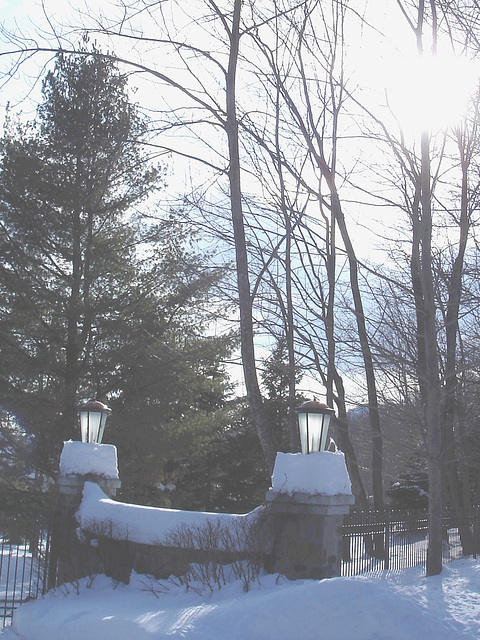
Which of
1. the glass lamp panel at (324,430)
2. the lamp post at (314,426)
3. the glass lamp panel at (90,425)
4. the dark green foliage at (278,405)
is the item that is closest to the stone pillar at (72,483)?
the glass lamp panel at (90,425)

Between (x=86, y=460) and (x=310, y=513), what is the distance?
12.0ft

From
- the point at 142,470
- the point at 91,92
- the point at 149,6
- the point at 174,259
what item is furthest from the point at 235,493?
the point at 149,6

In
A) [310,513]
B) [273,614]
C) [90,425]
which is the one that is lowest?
[273,614]

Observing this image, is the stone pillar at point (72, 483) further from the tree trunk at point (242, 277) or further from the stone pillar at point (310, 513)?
the stone pillar at point (310, 513)

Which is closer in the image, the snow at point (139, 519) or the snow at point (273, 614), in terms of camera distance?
the snow at point (273, 614)

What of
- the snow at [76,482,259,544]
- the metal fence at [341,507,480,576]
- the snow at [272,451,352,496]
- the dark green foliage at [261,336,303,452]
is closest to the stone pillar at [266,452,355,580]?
the snow at [272,451,352,496]

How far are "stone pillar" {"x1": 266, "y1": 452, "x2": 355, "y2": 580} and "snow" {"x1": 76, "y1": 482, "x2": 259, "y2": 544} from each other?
1.53 ft

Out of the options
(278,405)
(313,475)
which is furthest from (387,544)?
(278,405)

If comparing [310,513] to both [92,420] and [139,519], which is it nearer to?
[139,519]

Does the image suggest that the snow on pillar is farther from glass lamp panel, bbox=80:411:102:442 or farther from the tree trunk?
the tree trunk

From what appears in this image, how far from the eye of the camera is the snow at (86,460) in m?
8.70

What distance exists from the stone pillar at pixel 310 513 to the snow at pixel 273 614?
0.23 meters

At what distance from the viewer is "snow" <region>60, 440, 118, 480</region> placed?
870 cm

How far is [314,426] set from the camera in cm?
660
